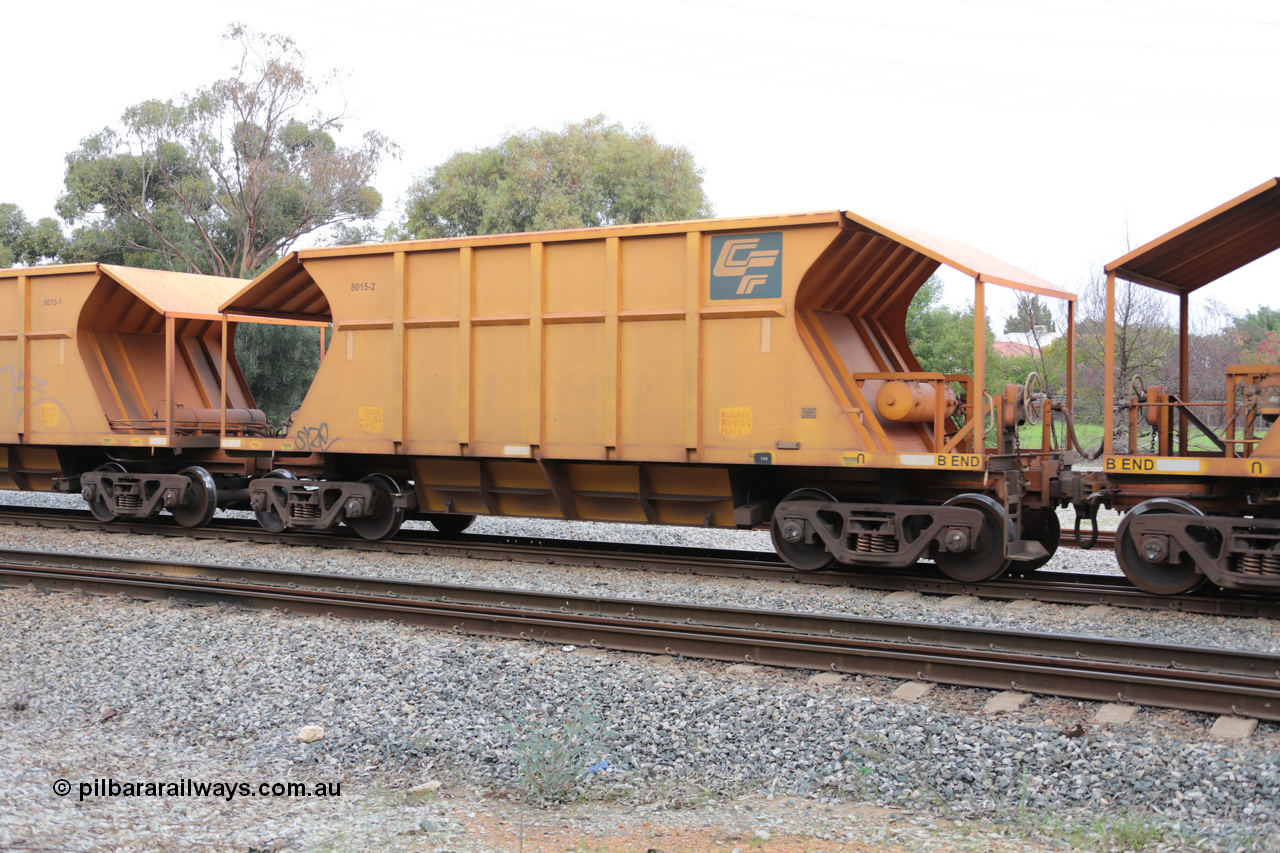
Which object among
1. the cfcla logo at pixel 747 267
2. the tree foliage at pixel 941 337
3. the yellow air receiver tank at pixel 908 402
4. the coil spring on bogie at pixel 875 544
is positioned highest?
the tree foliage at pixel 941 337

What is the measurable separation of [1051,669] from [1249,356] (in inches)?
1026

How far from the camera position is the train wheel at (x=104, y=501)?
1288 centimetres

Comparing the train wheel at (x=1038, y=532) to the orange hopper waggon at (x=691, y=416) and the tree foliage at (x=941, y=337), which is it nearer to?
the orange hopper waggon at (x=691, y=416)

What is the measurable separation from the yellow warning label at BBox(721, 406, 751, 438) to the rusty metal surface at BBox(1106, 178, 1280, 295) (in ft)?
11.1

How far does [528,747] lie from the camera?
16.4ft

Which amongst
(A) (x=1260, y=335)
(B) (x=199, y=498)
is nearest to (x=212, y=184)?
(B) (x=199, y=498)

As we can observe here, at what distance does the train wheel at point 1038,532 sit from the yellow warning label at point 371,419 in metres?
6.85

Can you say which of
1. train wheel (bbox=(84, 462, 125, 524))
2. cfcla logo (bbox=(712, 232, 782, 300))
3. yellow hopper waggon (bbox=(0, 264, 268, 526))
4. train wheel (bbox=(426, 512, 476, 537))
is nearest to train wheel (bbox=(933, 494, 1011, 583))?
cfcla logo (bbox=(712, 232, 782, 300))

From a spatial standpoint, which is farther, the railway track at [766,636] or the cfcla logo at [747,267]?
the cfcla logo at [747,267]

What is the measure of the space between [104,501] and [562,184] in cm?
2876

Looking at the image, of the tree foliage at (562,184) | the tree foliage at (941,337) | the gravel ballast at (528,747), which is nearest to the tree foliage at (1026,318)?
the tree foliage at (941,337)

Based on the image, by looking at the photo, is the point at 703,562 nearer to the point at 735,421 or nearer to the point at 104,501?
the point at 735,421

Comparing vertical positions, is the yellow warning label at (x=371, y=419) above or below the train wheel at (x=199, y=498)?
above

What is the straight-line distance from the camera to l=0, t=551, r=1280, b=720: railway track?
221 inches
